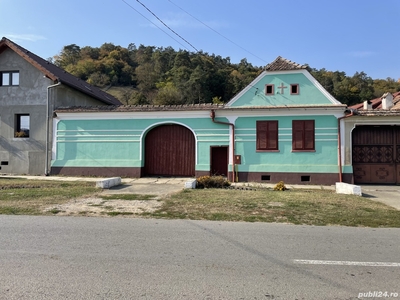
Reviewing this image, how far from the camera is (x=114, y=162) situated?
16703mm

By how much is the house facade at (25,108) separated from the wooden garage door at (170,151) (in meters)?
6.09

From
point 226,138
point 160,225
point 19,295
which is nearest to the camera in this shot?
point 19,295

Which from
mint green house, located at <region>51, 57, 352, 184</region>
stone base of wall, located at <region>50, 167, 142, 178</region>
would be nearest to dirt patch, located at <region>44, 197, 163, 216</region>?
stone base of wall, located at <region>50, 167, 142, 178</region>

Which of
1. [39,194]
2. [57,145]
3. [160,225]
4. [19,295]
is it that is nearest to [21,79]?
→ [57,145]

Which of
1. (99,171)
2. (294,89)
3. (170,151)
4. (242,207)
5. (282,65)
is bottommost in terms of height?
(242,207)

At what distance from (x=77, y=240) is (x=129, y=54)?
79240mm

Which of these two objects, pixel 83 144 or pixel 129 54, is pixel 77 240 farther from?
pixel 129 54

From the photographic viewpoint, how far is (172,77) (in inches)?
2373

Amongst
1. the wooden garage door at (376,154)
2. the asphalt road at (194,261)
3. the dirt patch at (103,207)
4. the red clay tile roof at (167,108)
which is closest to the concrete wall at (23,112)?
the red clay tile roof at (167,108)

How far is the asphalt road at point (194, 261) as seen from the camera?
341 centimetres

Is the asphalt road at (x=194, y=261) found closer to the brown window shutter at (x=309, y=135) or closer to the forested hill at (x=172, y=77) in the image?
the brown window shutter at (x=309, y=135)

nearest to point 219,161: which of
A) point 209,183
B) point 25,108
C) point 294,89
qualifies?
point 209,183

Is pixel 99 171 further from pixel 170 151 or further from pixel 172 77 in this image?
pixel 172 77

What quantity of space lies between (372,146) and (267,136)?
5.43 m
